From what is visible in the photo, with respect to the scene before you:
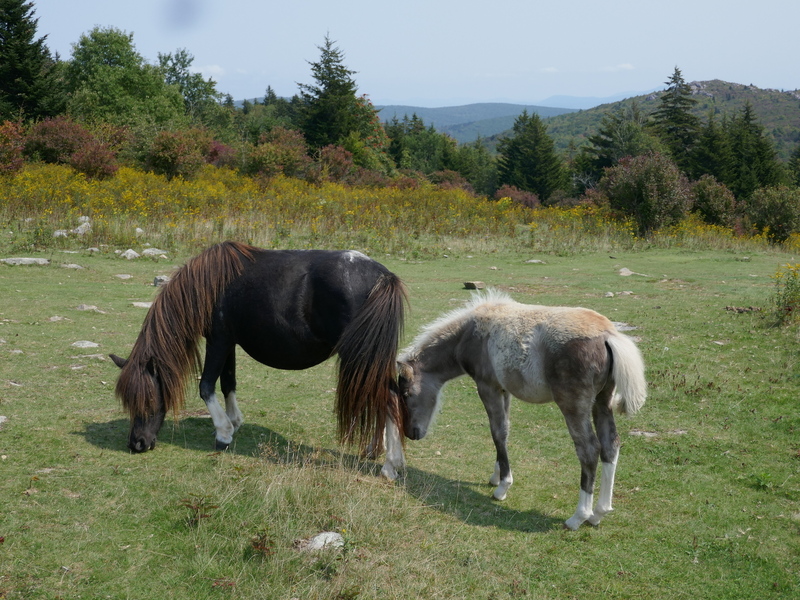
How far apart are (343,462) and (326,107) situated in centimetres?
4257

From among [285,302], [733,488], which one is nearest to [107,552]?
[285,302]

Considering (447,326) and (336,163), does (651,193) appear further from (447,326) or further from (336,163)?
(447,326)

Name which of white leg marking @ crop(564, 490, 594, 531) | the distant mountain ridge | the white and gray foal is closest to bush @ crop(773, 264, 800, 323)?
the white and gray foal

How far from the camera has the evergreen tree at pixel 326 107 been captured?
4622 centimetres

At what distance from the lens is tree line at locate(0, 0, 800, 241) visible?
88.6ft

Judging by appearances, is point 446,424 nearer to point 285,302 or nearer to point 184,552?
point 285,302

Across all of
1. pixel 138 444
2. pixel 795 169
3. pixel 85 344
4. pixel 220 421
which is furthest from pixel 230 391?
pixel 795 169

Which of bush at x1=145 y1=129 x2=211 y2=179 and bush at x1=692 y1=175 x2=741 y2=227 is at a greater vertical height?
bush at x1=145 y1=129 x2=211 y2=179

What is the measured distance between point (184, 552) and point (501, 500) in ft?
8.58

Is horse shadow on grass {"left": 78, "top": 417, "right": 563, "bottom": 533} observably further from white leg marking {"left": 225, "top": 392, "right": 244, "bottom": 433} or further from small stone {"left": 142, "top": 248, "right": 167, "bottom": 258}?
small stone {"left": 142, "top": 248, "right": 167, "bottom": 258}

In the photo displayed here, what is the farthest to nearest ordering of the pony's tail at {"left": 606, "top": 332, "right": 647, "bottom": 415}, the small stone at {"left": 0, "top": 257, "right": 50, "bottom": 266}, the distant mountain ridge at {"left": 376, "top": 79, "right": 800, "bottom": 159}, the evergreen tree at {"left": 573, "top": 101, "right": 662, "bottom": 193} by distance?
the distant mountain ridge at {"left": 376, "top": 79, "right": 800, "bottom": 159} < the evergreen tree at {"left": 573, "top": 101, "right": 662, "bottom": 193} < the small stone at {"left": 0, "top": 257, "right": 50, "bottom": 266} < the pony's tail at {"left": 606, "top": 332, "right": 647, "bottom": 415}

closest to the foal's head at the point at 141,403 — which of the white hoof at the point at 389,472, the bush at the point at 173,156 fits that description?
the white hoof at the point at 389,472

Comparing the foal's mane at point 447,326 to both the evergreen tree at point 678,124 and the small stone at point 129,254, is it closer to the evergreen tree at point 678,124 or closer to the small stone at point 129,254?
the small stone at point 129,254

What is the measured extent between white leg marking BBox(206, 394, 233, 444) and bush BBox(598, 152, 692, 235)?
73.9 ft
